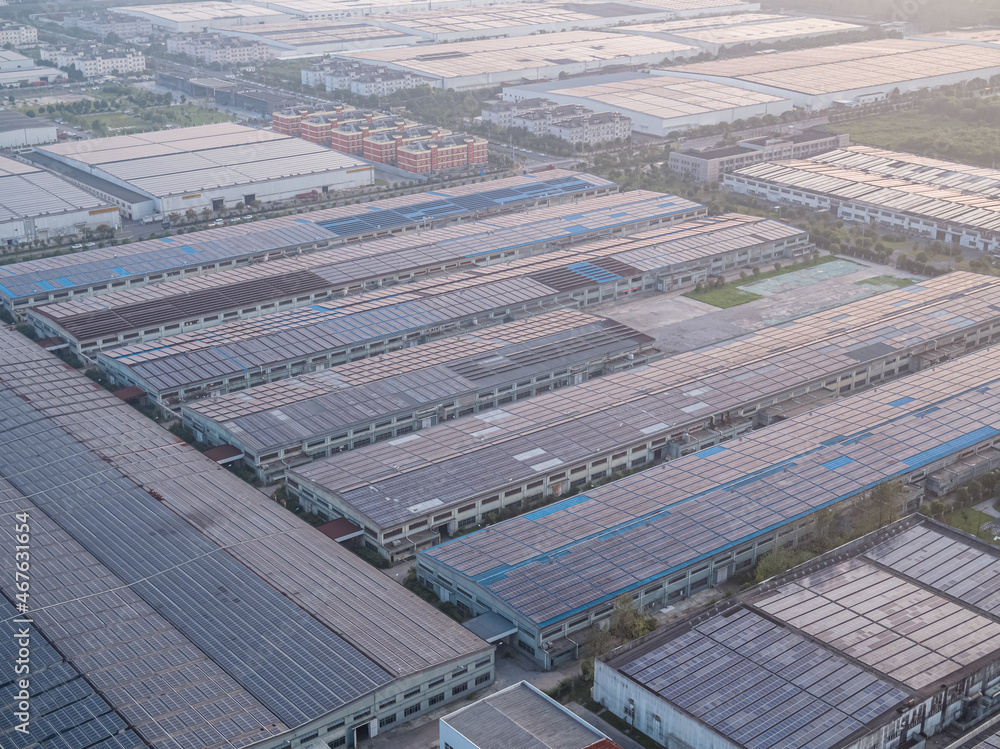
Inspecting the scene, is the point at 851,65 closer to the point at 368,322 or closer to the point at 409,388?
the point at 368,322

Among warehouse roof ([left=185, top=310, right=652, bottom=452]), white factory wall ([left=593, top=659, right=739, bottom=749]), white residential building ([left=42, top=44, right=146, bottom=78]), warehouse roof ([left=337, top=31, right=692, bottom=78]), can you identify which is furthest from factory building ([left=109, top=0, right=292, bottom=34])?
white factory wall ([left=593, top=659, right=739, bottom=749])

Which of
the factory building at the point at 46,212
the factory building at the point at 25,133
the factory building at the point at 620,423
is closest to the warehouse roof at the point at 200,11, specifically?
the factory building at the point at 25,133

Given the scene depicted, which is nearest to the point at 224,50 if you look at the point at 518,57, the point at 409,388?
the point at 518,57

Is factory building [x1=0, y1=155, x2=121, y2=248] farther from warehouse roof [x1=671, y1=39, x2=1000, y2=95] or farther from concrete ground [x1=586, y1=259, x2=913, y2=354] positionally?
warehouse roof [x1=671, y1=39, x2=1000, y2=95]

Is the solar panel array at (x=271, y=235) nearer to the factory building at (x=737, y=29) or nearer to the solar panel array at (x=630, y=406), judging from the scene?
the solar panel array at (x=630, y=406)

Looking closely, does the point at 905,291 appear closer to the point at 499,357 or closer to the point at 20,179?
the point at 499,357

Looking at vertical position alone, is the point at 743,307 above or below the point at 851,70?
below
